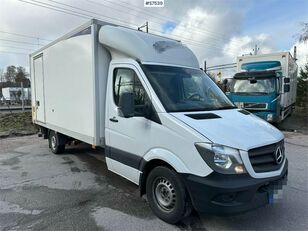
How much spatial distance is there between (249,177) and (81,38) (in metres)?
4.12

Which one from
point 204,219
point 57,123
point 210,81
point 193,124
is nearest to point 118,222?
point 204,219

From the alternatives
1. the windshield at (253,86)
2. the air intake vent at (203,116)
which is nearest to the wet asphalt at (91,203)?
the air intake vent at (203,116)

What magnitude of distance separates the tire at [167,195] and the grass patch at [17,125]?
377 inches

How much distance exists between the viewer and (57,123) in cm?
699

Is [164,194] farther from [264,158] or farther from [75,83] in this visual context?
[75,83]

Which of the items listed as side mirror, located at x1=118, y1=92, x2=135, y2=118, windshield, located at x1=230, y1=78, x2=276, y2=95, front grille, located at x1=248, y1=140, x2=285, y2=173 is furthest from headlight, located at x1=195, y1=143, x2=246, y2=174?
windshield, located at x1=230, y1=78, x2=276, y2=95

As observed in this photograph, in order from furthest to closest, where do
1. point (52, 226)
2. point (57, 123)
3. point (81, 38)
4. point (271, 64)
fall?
1. point (271, 64)
2. point (57, 123)
3. point (81, 38)
4. point (52, 226)

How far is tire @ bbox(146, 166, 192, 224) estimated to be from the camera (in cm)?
346

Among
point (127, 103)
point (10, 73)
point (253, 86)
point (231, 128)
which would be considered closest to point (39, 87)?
point (127, 103)

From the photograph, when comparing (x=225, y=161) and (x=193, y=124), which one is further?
(x=193, y=124)

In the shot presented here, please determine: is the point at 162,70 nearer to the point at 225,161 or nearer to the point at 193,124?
the point at 193,124

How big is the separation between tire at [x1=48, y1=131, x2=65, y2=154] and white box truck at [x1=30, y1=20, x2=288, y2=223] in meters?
1.73

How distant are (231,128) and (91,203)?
2665mm

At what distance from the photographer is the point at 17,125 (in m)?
13.2
